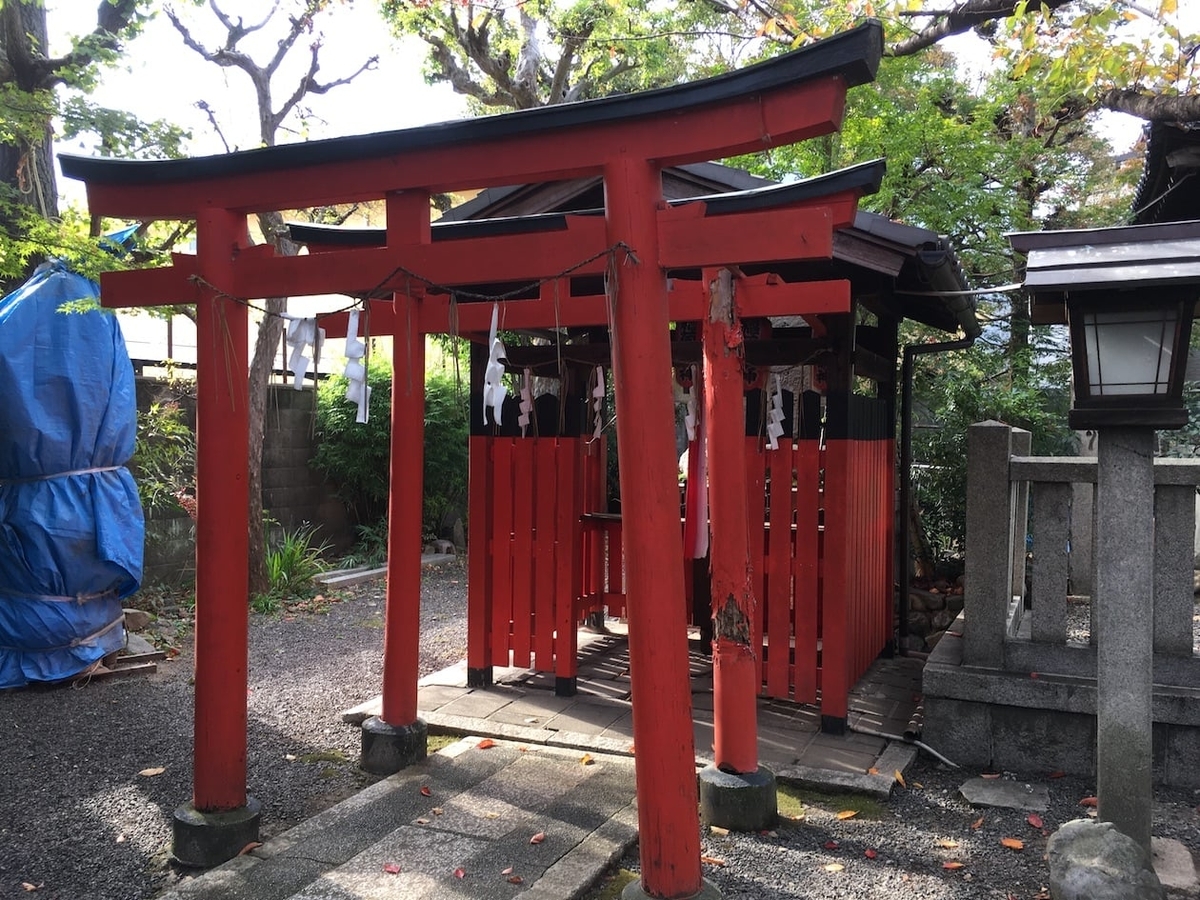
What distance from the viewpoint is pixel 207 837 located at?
436 cm

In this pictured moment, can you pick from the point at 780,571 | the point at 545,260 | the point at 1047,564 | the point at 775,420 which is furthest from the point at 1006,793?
the point at 545,260

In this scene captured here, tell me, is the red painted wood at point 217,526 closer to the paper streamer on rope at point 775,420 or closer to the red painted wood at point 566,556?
the red painted wood at point 566,556

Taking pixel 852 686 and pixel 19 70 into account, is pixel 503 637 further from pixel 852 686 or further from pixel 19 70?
pixel 19 70

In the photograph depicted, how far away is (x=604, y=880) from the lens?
13.7 ft

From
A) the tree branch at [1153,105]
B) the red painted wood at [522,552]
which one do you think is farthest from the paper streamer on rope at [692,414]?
the tree branch at [1153,105]

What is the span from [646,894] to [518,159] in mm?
3083

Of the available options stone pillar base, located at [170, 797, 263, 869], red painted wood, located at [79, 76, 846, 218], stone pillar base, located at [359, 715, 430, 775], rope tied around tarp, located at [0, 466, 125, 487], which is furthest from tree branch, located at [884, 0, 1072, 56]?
rope tied around tarp, located at [0, 466, 125, 487]

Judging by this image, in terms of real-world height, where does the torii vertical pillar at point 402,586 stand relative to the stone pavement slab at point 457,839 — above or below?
above

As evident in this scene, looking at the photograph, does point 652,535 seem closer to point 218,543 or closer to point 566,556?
point 218,543

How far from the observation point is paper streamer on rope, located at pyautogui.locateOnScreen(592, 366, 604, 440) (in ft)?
24.8

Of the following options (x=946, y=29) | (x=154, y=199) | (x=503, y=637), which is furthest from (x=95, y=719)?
(x=946, y=29)

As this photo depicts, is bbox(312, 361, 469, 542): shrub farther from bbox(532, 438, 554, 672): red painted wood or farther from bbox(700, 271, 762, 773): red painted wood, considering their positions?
bbox(700, 271, 762, 773): red painted wood

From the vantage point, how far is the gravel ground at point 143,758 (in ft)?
14.7

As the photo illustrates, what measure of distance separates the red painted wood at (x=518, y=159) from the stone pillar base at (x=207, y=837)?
9.78 feet
